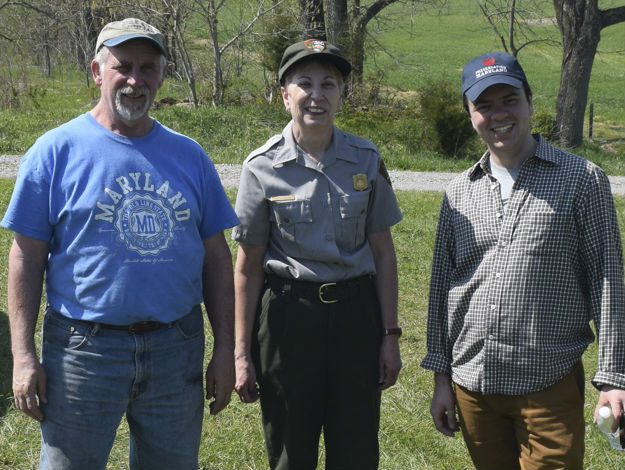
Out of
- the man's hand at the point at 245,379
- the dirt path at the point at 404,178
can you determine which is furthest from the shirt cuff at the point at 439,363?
the dirt path at the point at 404,178

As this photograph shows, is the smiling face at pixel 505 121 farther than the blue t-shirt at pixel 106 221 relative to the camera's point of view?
Yes

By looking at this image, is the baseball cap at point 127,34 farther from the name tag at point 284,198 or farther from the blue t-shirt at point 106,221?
the name tag at point 284,198

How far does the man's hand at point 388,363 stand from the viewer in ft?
10.3

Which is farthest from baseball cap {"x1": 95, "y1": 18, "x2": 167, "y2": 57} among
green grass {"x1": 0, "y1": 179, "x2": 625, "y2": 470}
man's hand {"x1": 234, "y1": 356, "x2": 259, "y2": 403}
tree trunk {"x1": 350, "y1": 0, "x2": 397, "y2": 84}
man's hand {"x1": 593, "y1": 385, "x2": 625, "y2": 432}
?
tree trunk {"x1": 350, "y1": 0, "x2": 397, "y2": 84}

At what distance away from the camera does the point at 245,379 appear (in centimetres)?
313

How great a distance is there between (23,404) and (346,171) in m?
1.48

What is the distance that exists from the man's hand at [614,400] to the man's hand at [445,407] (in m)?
0.54

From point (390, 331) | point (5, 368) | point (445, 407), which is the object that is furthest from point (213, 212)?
point (5, 368)

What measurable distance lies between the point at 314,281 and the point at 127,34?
115cm

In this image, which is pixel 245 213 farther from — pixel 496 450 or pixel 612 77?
pixel 612 77

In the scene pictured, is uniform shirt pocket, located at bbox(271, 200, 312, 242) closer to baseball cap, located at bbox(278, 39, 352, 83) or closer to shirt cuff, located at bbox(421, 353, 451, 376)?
baseball cap, located at bbox(278, 39, 352, 83)

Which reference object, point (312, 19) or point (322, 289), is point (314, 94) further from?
point (312, 19)

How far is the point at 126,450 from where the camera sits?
412 cm

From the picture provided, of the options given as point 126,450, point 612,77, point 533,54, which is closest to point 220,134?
point 126,450
